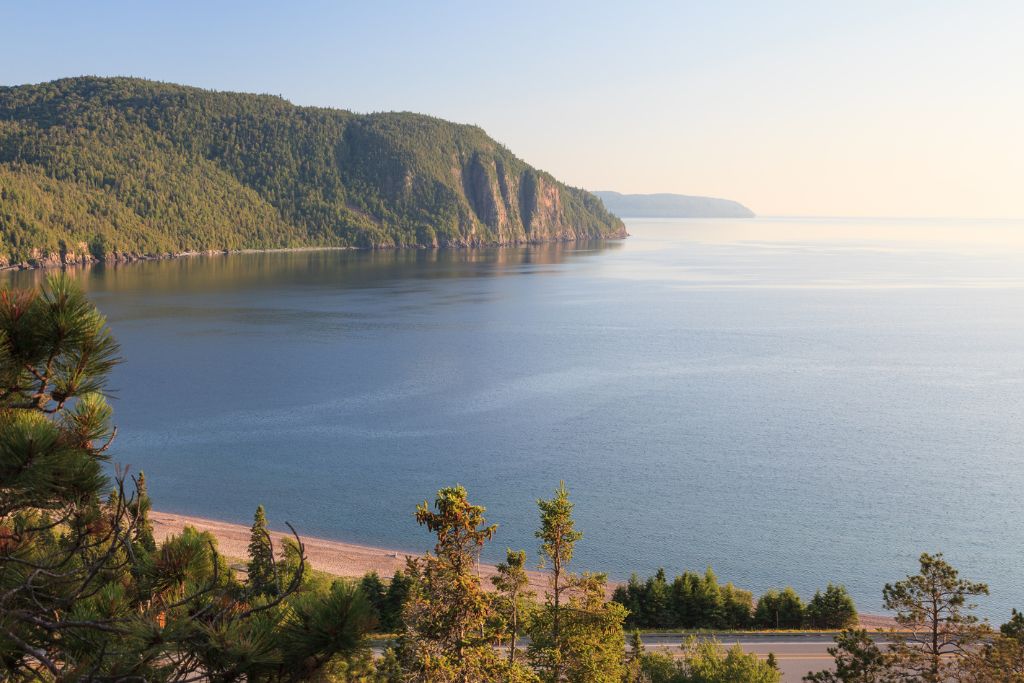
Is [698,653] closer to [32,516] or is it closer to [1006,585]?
[32,516]

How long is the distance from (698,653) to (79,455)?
77.1ft

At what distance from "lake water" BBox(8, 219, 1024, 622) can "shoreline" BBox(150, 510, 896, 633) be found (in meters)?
1.73

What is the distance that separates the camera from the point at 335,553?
45844 millimetres

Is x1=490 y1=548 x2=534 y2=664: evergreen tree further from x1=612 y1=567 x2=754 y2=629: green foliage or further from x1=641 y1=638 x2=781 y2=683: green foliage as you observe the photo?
x1=612 y1=567 x2=754 y2=629: green foliage

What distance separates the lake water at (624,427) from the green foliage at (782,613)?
9327 millimetres

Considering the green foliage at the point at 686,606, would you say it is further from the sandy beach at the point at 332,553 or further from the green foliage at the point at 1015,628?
the green foliage at the point at 1015,628

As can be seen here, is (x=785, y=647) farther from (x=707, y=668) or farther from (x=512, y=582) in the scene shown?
(x=512, y=582)

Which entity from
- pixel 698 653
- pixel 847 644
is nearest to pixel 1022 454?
pixel 698 653

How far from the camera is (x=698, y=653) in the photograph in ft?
83.7

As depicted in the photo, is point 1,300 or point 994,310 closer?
point 1,300

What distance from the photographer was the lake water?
48875 mm

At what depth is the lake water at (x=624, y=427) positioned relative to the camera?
4888cm

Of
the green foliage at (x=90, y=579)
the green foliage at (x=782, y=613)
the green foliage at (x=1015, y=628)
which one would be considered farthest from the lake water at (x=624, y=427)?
the green foliage at (x=90, y=579)

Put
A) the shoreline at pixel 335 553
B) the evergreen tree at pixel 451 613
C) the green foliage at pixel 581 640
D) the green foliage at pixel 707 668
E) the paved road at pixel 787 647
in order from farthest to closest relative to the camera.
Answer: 1. the shoreline at pixel 335 553
2. the paved road at pixel 787 647
3. the green foliage at pixel 707 668
4. the green foliage at pixel 581 640
5. the evergreen tree at pixel 451 613
